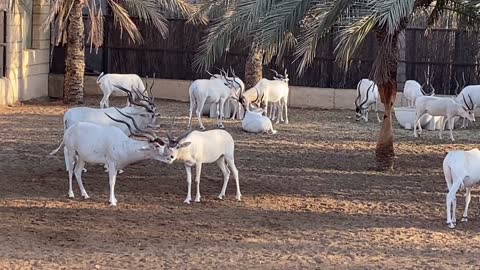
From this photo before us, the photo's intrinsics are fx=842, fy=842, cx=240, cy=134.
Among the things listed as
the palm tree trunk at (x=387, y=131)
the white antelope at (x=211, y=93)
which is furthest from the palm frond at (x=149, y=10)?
the palm tree trunk at (x=387, y=131)

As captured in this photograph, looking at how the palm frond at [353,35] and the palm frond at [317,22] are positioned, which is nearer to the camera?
the palm frond at [317,22]

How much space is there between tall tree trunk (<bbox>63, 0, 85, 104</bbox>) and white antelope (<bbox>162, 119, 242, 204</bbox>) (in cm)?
1140

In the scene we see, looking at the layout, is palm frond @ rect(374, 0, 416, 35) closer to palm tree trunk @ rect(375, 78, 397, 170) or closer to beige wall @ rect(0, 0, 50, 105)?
palm tree trunk @ rect(375, 78, 397, 170)

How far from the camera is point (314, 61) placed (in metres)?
22.8

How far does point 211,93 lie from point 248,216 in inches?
309

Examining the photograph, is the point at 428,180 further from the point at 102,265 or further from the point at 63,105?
the point at 63,105

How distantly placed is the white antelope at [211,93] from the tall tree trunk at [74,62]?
4.69m

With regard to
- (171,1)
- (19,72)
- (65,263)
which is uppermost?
→ (171,1)

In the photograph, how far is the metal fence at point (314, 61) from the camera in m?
22.4

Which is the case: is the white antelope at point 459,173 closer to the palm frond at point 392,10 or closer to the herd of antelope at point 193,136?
the herd of antelope at point 193,136

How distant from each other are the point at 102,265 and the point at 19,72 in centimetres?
1483

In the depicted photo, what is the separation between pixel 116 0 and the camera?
21.8 metres

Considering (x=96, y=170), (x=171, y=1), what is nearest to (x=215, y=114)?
(x=171, y=1)

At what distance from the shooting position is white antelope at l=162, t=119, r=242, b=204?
31.7 feet
